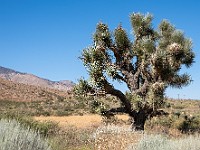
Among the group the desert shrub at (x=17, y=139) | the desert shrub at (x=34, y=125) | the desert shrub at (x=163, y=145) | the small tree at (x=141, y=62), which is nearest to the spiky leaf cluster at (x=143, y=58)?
the small tree at (x=141, y=62)

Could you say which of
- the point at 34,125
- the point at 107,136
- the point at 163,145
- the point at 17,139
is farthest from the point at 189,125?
the point at 17,139

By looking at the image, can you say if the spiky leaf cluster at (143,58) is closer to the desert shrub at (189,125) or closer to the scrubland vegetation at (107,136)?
the scrubland vegetation at (107,136)

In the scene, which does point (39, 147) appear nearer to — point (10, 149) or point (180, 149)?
point (10, 149)

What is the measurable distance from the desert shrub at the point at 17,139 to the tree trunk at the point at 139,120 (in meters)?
12.5

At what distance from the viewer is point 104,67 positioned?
21094mm

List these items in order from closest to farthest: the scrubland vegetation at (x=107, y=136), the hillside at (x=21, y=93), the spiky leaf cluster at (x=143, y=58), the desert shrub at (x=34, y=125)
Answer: the scrubland vegetation at (x=107, y=136), the desert shrub at (x=34, y=125), the spiky leaf cluster at (x=143, y=58), the hillside at (x=21, y=93)

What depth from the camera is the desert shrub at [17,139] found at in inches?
273

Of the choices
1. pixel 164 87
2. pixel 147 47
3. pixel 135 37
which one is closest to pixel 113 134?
pixel 164 87

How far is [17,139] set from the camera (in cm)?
736

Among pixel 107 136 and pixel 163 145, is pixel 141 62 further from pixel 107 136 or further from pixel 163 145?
pixel 163 145

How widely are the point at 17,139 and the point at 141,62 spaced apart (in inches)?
547

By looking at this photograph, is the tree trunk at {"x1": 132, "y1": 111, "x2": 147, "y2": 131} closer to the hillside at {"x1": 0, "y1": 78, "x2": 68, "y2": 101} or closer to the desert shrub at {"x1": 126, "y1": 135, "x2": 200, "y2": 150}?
the desert shrub at {"x1": 126, "y1": 135, "x2": 200, "y2": 150}

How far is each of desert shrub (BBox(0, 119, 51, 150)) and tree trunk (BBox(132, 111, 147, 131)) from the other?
1248 cm

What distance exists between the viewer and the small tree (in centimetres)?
1925
